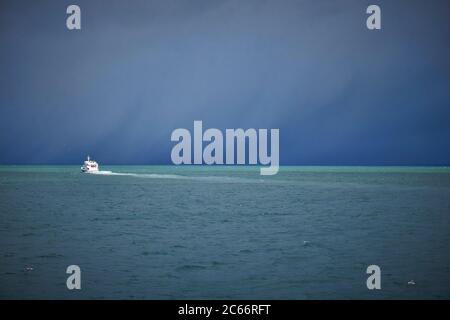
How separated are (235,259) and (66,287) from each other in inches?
302

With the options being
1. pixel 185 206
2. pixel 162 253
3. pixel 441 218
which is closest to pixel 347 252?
pixel 162 253

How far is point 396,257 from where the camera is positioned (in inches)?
787

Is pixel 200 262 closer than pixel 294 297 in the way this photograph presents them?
No

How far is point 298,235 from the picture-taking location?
26875 millimetres

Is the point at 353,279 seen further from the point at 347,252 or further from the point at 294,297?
the point at 347,252

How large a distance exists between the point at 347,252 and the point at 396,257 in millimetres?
2328
